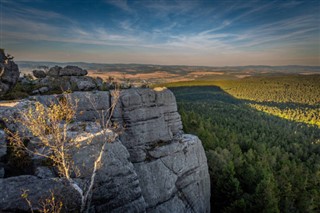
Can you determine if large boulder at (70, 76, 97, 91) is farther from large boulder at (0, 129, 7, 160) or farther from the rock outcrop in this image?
large boulder at (0, 129, 7, 160)

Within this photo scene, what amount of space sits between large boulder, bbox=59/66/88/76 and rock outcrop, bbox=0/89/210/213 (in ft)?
39.2

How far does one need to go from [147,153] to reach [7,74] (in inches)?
767

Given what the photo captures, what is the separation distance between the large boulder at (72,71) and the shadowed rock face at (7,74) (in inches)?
364

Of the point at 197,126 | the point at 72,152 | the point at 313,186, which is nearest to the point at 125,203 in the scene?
the point at 72,152

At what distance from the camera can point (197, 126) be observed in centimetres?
6919

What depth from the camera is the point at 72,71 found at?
124 ft

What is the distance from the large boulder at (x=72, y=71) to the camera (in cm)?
3684

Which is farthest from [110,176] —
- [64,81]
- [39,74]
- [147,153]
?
[39,74]

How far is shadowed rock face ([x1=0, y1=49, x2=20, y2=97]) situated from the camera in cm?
2559

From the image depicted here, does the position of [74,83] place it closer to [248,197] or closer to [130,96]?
[130,96]

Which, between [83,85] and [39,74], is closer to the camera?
[83,85]

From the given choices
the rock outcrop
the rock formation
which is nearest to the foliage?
the rock outcrop

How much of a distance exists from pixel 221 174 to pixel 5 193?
37.7 m

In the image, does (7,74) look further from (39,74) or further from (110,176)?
(110,176)
